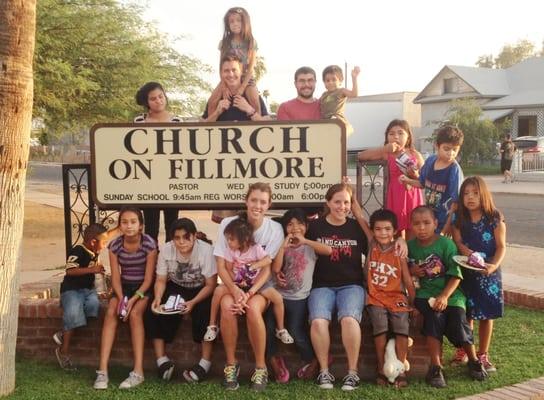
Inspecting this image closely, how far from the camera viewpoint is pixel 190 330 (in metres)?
4.11

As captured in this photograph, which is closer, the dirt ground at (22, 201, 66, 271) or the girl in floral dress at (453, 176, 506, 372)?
the girl in floral dress at (453, 176, 506, 372)

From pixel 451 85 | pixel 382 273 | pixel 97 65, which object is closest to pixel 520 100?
pixel 451 85

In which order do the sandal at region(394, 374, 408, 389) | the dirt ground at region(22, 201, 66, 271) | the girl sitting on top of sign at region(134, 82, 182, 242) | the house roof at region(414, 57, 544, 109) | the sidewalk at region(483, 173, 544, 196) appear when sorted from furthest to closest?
1. the house roof at region(414, 57, 544, 109)
2. the sidewalk at region(483, 173, 544, 196)
3. the dirt ground at region(22, 201, 66, 271)
4. the girl sitting on top of sign at region(134, 82, 182, 242)
5. the sandal at region(394, 374, 408, 389)

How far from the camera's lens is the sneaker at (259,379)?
371cm

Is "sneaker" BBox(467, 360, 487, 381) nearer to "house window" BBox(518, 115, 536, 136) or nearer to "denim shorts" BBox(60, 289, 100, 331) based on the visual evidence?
"denim shorts" BBox(60, 289, 100, 331)

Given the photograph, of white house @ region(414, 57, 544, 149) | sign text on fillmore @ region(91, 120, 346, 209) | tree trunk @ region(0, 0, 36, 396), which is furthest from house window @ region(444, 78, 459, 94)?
tree trunk @ region(0, 0, 36, 396)

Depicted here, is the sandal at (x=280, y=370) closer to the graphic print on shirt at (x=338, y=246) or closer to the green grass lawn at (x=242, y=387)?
the green grass lawn at (x=242, y=387)

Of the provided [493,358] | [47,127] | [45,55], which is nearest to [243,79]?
[493,358]

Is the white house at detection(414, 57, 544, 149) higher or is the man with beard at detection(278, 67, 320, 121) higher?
the white house at detection(414, 57, 544, 149)

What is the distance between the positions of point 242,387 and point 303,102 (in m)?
2.23

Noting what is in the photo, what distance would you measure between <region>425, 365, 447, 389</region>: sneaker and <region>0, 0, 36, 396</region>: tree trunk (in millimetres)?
2527

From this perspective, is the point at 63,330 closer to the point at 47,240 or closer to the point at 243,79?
the point at 243,79

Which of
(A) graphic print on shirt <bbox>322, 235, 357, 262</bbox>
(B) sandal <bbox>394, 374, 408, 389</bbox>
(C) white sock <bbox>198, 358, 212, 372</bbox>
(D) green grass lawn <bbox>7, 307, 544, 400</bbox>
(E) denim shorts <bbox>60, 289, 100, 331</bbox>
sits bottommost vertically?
(D) green grass lawn <bbox>7, 307, 544, 400</bbox>

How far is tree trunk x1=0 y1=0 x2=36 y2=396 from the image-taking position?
3.40m
